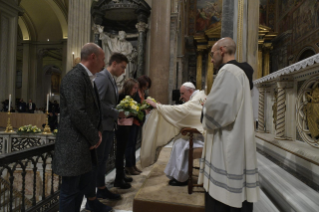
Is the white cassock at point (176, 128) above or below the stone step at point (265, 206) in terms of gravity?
above

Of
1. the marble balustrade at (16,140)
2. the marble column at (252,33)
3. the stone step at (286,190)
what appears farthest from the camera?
the marble balustrade at (16,140)

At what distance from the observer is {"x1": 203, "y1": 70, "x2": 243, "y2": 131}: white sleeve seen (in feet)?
5.41

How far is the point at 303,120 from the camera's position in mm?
2863

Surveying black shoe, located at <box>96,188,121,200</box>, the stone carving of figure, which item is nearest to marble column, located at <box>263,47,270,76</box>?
the stone carving of figure

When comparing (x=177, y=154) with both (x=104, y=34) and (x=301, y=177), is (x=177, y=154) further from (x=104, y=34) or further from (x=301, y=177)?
(x=104, y=34)

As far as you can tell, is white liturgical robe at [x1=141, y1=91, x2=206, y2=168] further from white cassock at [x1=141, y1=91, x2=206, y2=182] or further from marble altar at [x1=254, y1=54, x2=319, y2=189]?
marble altar at [x1=254, y1=54, x2=319, y2=189]

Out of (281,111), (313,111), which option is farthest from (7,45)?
(313,111)

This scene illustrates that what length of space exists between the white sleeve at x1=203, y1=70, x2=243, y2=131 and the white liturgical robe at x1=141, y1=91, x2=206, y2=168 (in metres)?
1.28

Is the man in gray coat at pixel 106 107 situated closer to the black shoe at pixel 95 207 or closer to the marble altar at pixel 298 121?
the black shoe at pixel 95 207

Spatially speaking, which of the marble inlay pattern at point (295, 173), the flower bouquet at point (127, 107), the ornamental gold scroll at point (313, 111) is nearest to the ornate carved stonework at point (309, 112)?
the ornamental gold scroll at point (313, 111)

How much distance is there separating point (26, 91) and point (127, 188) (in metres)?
17.7

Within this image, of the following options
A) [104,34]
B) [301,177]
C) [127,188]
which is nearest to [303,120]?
[301,177]

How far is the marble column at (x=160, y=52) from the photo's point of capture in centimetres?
673

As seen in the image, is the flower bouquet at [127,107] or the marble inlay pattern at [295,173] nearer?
the marble inlay pattern at [295,173]
